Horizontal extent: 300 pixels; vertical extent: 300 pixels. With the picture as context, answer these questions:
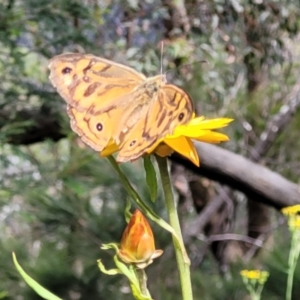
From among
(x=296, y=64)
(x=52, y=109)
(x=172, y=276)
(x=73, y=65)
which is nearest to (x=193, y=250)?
(x=172, y=276)

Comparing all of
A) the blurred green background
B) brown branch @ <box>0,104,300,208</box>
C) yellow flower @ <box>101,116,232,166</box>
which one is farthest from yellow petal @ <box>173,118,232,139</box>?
brown branch @ <box>0,104,300,208</box>

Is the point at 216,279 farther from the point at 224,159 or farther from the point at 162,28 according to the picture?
the point at 162,28

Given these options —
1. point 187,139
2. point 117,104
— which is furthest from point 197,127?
point 117,104

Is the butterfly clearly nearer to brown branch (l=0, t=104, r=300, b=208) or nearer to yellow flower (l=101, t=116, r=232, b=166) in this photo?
yellow flower (l=101, t=116, r=232, b=166)

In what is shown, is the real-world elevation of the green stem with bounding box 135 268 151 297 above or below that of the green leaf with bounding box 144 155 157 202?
below

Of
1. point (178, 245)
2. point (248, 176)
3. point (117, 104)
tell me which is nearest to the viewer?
point (178, 245)

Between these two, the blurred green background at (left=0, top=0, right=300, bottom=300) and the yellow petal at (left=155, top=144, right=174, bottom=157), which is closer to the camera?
Result: the yellow petal at (left=155, top=144, right=174, bottom=157)

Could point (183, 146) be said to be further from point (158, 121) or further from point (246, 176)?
point (246, 176)

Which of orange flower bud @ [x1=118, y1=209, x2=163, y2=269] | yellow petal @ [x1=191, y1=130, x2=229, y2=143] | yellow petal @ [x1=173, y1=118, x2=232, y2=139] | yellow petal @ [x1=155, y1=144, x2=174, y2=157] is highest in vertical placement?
yellow petal @ [x1=191, y1=130, x2=229, y2=143]

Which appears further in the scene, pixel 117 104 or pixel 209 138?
pixel 117 104
